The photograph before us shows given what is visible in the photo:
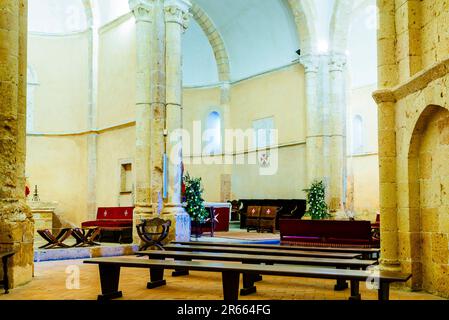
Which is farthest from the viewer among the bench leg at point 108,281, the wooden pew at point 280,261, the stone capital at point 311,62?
the stone capital at point 311,62

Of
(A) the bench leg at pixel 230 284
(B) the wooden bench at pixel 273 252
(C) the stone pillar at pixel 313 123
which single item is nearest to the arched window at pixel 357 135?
(C) the stone pillar at pixel 313 123

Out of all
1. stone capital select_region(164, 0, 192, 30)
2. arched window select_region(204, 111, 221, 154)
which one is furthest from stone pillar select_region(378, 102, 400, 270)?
arched window select_region(204, 111, 221, 154)

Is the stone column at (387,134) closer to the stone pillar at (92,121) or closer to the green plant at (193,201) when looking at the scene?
the green plant at (193,201)

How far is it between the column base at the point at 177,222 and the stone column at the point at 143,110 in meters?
0.47

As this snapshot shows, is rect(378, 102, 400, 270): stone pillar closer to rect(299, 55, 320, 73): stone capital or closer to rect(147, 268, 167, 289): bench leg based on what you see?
rect(147, 268, 167, 289): bench leg

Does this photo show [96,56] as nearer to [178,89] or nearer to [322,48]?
[178,89]

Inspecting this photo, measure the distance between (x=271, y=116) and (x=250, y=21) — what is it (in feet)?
12.4

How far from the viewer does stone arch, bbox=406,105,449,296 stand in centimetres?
615

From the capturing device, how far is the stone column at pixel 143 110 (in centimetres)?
1212

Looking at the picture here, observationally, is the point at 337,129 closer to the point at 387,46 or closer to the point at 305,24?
the point at 305,24

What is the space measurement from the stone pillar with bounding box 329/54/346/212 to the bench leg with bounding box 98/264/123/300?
452 inches

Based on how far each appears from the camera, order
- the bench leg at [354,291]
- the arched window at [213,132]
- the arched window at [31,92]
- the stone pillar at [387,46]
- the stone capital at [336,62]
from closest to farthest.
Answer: the bench leg at [354,291] → the stone pillar at [387,46] → the stone capital at [336,62] → the arched window at [31,92] → the arched window at [213,132]

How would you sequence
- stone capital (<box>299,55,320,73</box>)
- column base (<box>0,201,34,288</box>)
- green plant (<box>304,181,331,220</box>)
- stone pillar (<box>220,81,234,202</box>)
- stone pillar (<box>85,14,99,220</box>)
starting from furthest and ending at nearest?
stone pillar (<box>220,81,234,202</box>) < stone capital (<box>299,55,320,73</box>) < stone pillar (<box>85,14,99,220</box>) < green plant (<box>304,181,331,220</box>) < column base (<box>0,201,34,288</box>)

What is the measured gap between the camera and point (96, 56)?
17.2m
